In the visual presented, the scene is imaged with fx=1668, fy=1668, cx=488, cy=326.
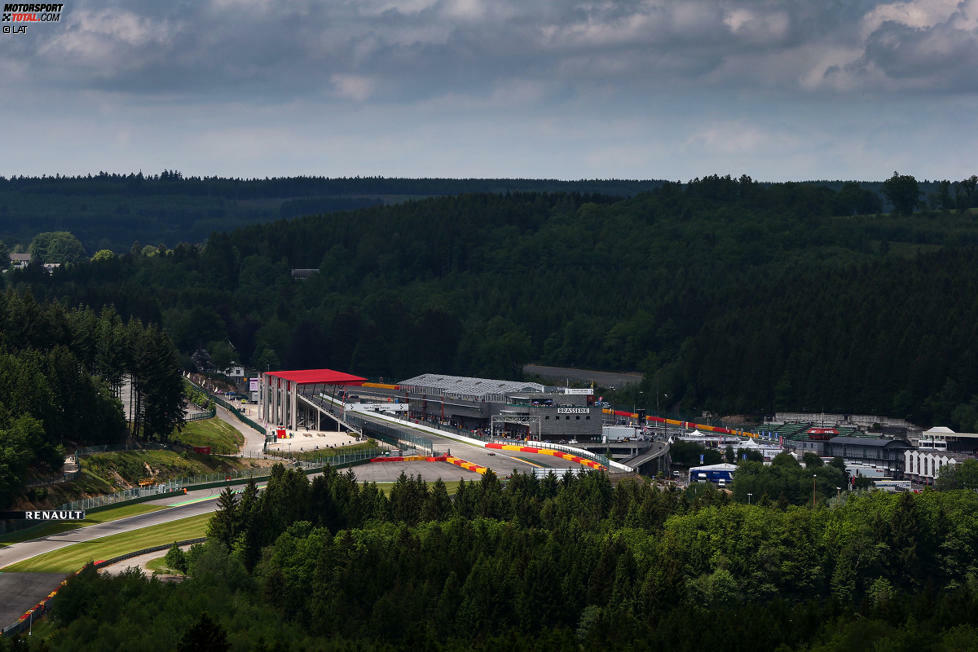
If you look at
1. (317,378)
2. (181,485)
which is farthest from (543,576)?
(317,378)

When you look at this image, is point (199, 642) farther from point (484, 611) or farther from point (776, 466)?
point (776, 466)

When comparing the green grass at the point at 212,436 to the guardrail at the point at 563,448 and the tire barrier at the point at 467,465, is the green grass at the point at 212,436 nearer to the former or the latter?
the tire barrier at the point at 467,465

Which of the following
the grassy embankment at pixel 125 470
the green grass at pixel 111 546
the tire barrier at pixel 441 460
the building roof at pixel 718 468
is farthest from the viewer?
the building roof at pixel 718 468

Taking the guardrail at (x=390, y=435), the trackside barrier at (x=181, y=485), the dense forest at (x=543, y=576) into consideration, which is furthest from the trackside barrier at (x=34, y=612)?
the guardrail at (x=390, y=435)

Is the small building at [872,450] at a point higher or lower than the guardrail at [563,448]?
lower

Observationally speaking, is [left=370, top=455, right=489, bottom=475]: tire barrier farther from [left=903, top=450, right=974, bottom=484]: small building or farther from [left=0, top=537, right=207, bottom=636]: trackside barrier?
[left=903, top=450, right=974, bottom=484]: small building

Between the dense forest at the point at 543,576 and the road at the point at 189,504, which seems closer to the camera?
the dense forest at the point at 543,576
